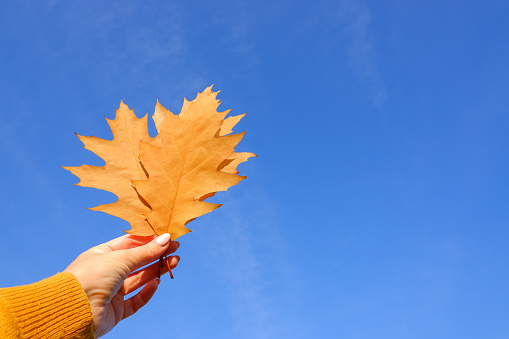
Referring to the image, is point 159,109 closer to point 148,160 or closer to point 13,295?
point 148,160

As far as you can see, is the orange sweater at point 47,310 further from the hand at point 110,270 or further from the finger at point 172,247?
the finger at point 172,247

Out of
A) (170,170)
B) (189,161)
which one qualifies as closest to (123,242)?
(170,170)

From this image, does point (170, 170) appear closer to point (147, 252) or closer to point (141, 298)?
point (147, 252)

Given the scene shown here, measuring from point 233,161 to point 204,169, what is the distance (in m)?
0.34

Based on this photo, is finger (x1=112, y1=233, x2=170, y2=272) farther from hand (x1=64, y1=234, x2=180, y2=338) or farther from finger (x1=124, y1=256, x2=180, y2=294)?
finger (x1=124, y1=256, x2=180, y2=294)

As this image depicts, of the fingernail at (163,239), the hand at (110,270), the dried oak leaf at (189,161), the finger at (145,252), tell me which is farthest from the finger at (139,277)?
the dried oak leaf at (189,161)

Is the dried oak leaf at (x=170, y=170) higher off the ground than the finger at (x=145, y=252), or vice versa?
the dried oak leaf at (x=170, y=170)

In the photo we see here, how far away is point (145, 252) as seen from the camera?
316 centimetres

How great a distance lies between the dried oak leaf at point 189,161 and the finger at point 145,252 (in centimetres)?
22

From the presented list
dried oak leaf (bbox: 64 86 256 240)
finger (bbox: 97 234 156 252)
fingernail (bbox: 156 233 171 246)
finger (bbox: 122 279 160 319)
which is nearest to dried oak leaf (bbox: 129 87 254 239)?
dried oak leaf (bbox: 64 86 256 240)

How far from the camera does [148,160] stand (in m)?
3.03

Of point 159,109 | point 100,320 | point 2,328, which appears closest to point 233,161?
point 159,109

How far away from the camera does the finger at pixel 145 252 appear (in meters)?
3.14

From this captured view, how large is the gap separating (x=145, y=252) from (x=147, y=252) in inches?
0.7
